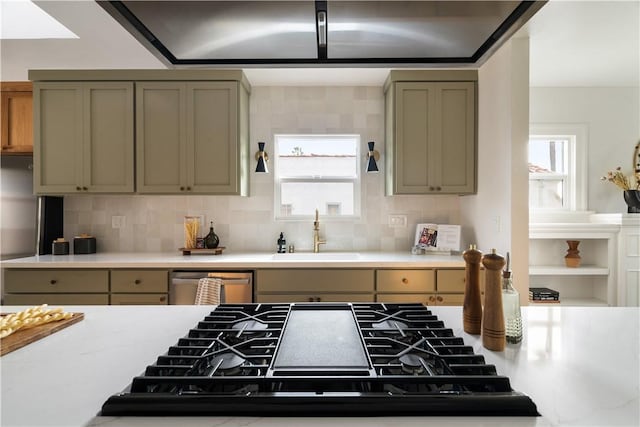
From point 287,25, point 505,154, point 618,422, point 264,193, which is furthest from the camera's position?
point 264,193

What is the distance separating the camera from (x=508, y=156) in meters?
2.46

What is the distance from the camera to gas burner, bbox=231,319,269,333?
107cm

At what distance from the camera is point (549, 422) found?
24.4 inches

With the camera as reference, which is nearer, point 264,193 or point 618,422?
point 618,422

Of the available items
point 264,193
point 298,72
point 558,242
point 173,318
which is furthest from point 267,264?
point 558,242

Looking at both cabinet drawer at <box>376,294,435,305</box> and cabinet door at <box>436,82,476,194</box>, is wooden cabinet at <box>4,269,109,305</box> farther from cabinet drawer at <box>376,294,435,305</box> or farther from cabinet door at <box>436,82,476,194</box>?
cabinet door at <box>436,82,476,194</box>

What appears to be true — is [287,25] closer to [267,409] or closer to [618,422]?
[267,409]

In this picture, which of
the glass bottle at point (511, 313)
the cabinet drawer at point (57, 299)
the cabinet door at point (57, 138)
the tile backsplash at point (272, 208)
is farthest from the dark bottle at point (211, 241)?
the glass bottle at point (511, 313)

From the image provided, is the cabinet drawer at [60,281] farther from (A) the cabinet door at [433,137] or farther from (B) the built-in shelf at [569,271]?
(B) the built-in shelf at [569,271]

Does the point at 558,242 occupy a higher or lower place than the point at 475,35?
lower

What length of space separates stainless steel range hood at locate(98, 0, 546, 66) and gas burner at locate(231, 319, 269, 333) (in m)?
0.85

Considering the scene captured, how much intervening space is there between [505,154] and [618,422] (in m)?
2.17

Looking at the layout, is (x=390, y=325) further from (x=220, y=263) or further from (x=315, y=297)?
(x=220, y=263)

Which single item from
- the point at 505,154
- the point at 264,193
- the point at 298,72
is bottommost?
the point at 264,193
